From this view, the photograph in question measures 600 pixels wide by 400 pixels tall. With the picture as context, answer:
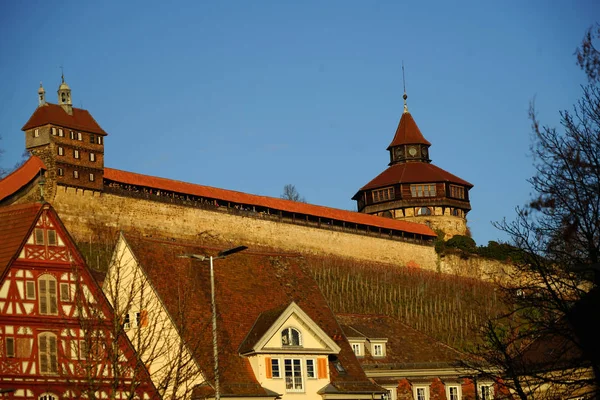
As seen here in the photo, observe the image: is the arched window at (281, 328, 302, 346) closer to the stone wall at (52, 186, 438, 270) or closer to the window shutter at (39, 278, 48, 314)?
the window shutter at (39, 278, 48, 314)

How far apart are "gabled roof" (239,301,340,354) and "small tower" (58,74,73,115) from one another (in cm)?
4640

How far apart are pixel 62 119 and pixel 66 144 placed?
1901 millimetres

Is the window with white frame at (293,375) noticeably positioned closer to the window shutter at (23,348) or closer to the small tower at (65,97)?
the window shutter at (23,348)

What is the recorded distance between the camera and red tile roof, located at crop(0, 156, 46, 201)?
239 feet

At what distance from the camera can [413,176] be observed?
10969cm

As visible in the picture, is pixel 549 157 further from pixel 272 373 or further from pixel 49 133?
pixel 49 133

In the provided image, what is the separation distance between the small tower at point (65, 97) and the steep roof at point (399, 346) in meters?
38.0

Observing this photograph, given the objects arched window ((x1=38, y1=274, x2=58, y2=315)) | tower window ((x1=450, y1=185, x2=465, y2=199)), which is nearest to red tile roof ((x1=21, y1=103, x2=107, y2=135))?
tower window ((x1=450, y1=185, x2=465, y2=199))

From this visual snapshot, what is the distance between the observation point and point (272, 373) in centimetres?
3484

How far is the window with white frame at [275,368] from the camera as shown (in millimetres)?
34906

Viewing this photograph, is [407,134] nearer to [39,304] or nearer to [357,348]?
[357,348]

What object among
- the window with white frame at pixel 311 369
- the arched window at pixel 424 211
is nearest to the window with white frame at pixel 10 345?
the window with white frame at pixel 311 369

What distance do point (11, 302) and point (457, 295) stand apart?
55667 millimetres

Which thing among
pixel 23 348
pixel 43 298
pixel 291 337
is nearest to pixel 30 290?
pixel 43 298
